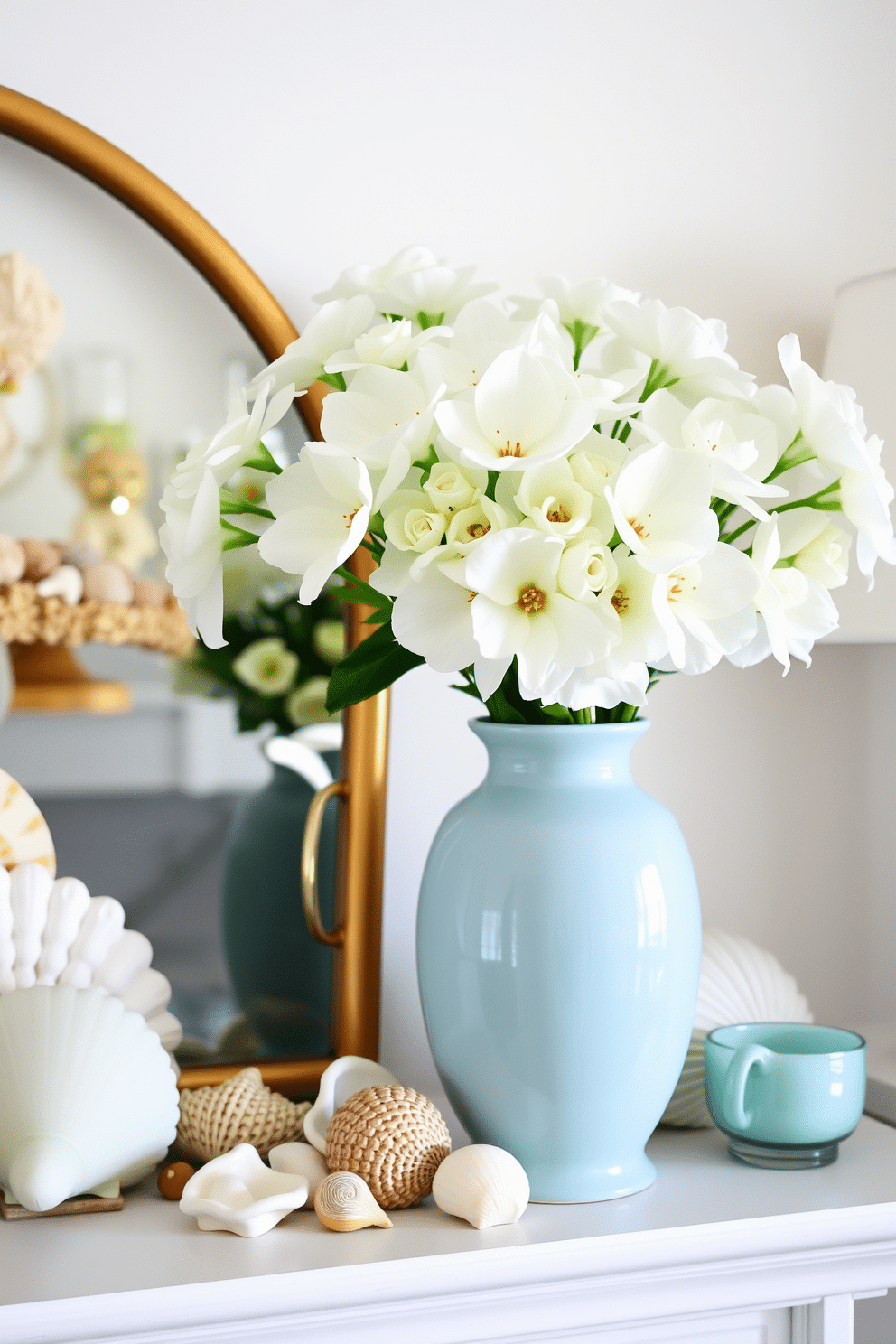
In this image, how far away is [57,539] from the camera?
79 centimetres

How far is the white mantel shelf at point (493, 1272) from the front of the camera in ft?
1.79

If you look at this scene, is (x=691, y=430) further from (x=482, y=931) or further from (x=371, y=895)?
(x=371, y=895)

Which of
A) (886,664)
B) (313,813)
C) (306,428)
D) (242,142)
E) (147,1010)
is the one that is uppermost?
(242,142)

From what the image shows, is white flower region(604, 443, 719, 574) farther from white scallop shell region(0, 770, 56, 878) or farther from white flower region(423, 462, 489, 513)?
white scallop shell region(0, 770, 56, 878)

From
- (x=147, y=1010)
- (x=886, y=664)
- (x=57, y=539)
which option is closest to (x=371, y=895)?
(x=147, y=1010)

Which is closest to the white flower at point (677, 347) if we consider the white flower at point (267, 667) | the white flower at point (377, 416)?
the white flower at point (377, 416)

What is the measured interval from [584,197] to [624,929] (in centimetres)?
62

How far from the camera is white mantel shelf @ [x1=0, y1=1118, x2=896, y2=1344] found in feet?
1.79

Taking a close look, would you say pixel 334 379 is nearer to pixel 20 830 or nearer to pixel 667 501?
pixel 667 501

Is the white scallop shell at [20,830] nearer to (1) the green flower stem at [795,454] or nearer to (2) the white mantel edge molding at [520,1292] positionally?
(2) the white mantel edge molding at [520,1292]

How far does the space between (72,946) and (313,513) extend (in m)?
0.33

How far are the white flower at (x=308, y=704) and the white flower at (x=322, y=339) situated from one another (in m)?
0.27

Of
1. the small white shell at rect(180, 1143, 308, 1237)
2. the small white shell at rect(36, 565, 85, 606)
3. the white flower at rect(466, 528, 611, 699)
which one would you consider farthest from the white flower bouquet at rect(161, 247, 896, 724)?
the small white shell at rect(180, 1143, 308, 1237)

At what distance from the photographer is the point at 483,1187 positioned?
60cm
